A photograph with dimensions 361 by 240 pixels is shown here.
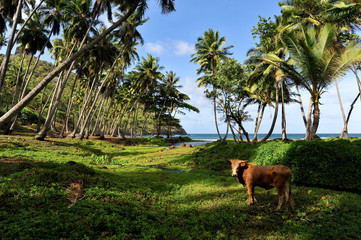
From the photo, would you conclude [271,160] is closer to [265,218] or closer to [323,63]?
[265,218]

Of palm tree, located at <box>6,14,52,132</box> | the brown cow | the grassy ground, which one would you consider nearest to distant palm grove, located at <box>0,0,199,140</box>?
palm tree, located at <box>6,14,52,132</box>

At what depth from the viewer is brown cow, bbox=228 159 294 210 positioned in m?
5.09

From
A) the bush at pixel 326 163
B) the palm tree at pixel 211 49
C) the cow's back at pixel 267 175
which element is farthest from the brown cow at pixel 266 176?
the palm tree at pixel 211 49

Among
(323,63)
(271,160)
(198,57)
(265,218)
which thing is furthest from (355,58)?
(198,57)

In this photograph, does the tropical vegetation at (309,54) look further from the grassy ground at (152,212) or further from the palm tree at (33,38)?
the palm tree at (33,38)

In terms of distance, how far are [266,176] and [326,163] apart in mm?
4094

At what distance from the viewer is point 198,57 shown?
3338 centimetres

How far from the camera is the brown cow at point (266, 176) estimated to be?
5.09 meters

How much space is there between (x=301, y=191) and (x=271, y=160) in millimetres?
2443

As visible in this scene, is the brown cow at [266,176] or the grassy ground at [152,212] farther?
the brown cow at [266,176]

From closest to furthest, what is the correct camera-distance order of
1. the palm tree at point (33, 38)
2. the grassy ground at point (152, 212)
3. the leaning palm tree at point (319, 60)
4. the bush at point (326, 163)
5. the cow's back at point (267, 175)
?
the grassy ground at point (152, 212), the cow's back at point (267, 175), the bush at point (326, 163), the leaning palm tree at point (319, 60), the palm tree at point (33, 38)

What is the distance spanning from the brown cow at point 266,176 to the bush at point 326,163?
3334mm

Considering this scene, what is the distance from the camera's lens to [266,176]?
5.32 m

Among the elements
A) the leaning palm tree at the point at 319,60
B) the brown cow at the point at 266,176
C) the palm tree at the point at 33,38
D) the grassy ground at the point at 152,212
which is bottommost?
the grassy ground at the point at 152,212
